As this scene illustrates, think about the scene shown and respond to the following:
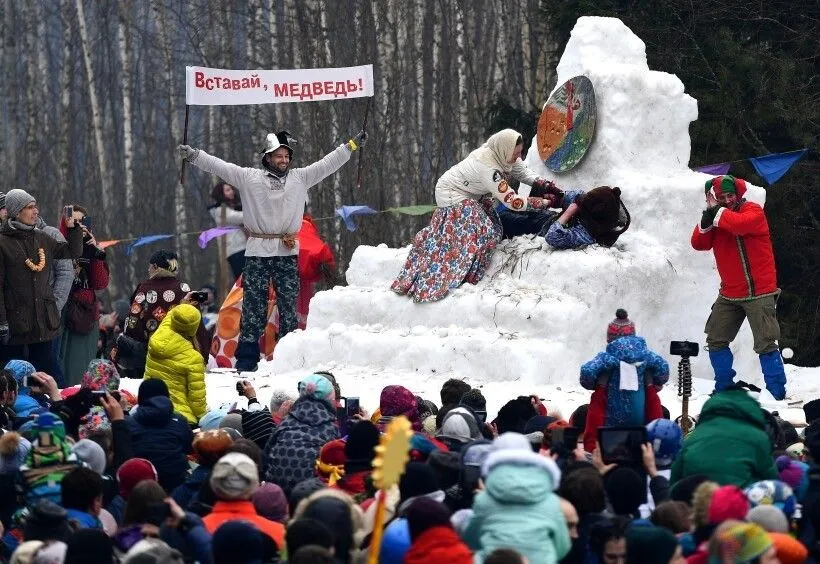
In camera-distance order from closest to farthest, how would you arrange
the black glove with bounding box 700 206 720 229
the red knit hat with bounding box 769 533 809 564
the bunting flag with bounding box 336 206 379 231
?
the red knit hat with bounding box 769 533 809 564 < the black glove with bounding box 700 206 720 229 < the bunting flag with bounding box 336 206 379 231

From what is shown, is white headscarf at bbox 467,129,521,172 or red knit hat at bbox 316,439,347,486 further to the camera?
white headscarf at bbox 467,129,521,172

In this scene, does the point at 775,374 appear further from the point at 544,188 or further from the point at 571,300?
the point at 544,188

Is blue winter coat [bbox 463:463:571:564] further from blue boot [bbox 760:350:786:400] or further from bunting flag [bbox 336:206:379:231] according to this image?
bunting flag [bbox 336:206:379:231]

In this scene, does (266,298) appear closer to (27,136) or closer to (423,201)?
(423,201)

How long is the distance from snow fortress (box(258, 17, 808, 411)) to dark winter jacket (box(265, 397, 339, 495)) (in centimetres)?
416

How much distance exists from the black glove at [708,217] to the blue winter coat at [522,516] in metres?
6.82

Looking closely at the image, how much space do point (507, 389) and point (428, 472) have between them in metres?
5.70

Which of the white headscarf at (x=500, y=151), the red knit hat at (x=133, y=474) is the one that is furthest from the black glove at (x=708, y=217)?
the red knit hat at (x=133, y=474)

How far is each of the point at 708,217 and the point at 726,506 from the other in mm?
6749

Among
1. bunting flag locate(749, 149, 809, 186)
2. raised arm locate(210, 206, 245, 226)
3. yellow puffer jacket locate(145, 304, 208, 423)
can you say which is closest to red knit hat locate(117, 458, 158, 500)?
yellow puffer jacket locate(145, 304, 208, 423)

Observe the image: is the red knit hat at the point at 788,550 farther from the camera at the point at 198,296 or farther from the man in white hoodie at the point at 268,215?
the man in white hoodie at the point at 268,215

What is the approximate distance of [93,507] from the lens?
826 centimetres

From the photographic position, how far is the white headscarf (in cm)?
1529

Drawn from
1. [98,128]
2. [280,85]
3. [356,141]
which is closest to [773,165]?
[356,141]
